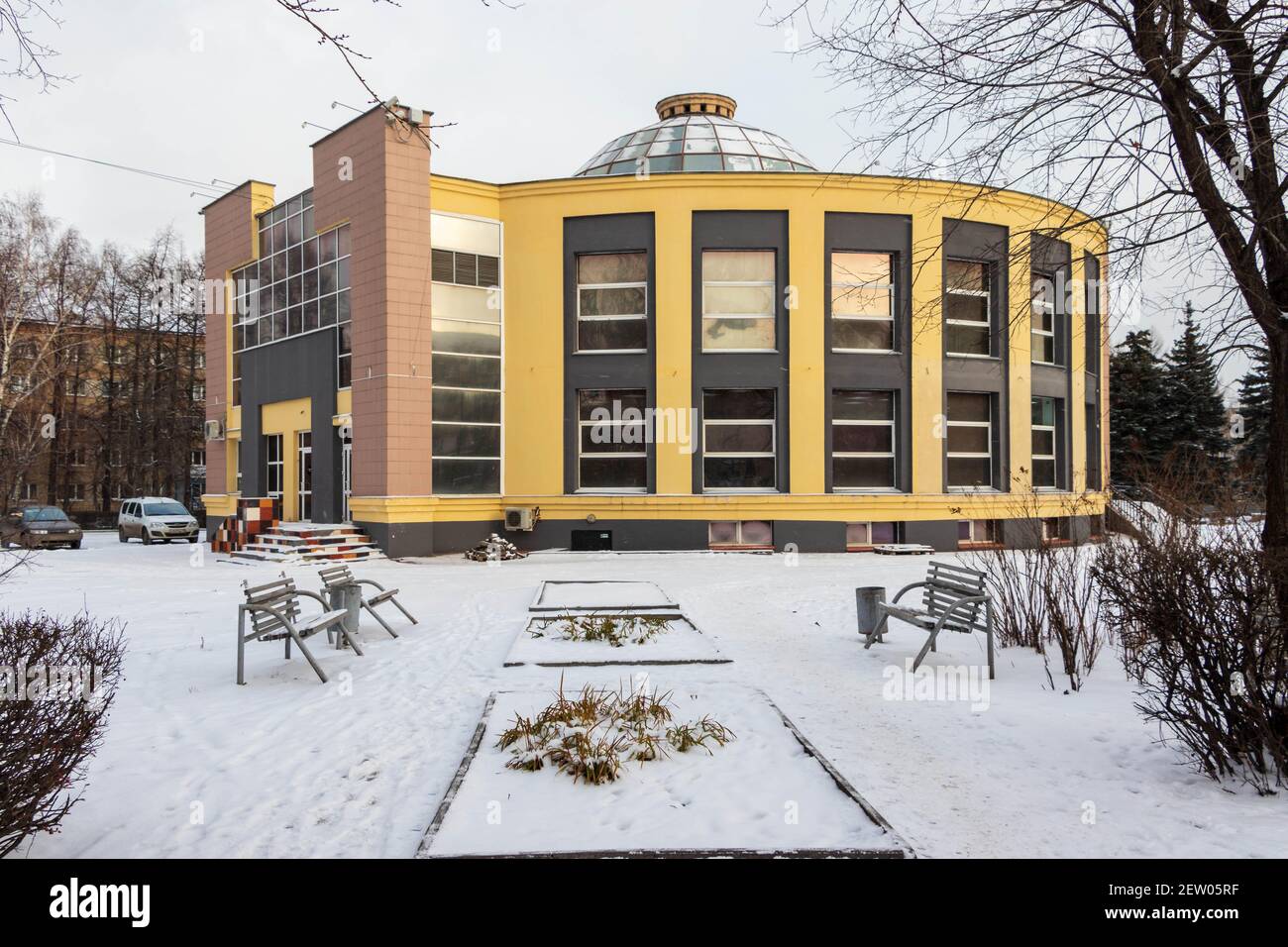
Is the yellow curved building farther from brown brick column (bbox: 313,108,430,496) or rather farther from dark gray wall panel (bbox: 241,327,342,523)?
dark gray wall panel (bbox: 241,327,342,523)

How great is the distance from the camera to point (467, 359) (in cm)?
2152

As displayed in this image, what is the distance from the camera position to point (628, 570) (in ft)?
55.4

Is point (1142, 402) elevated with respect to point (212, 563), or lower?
elevated

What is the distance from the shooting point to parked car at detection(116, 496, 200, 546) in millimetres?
28578

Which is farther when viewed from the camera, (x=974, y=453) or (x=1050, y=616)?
(x=974, y=453)

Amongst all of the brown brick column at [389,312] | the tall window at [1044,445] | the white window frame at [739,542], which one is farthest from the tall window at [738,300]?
the tall window at [1044,445]

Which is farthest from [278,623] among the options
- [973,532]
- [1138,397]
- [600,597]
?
[1138,397]

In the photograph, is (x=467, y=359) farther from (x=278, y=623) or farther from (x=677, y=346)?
(x=278, y=623)

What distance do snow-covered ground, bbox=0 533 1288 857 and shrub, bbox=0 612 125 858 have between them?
511 mm

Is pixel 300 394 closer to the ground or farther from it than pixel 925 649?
farther from it

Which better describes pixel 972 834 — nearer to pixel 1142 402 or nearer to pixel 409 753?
pixel 409 753

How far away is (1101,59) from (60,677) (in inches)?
314

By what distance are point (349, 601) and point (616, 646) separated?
128 inches
